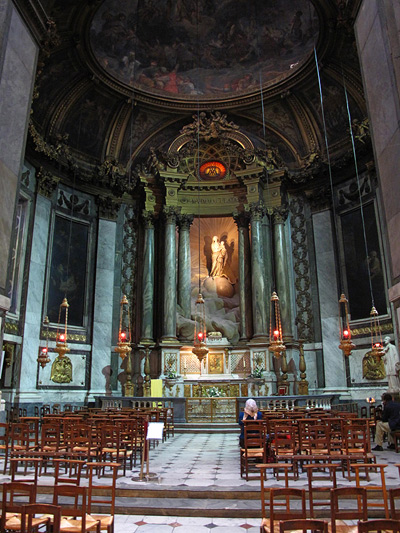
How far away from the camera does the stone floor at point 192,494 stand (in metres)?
5.90

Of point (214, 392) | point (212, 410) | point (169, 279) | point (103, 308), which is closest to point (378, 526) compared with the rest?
Result: point (212, 410)

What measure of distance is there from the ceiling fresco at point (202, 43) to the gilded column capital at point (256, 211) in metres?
5.37

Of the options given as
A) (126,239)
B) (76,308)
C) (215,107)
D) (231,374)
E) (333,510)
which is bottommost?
(333,510)

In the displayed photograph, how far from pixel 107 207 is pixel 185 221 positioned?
3489 millimetres

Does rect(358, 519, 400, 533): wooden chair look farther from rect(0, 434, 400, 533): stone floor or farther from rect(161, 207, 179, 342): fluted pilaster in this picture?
rect(161, 207, 179, 342): fluted pilaster

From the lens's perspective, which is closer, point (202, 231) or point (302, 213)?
point (302, 213)

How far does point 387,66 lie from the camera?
25.2ft

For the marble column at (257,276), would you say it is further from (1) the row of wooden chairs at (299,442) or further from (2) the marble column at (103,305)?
(1) the row of wooden chairs at (299,442)

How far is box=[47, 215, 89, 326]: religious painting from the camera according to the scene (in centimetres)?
1781

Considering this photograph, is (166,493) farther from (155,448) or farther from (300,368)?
(300,368)

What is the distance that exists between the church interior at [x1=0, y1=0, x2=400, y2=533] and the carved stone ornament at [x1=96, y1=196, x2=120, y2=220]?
6 cm

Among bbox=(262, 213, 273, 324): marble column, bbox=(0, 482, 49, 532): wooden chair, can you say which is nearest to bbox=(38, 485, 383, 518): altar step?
bbox=(0, 482, 49, 532): wooden chair

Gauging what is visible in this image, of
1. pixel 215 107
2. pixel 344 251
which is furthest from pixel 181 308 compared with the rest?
pixel 215 107

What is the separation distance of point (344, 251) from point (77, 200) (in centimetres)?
1104
